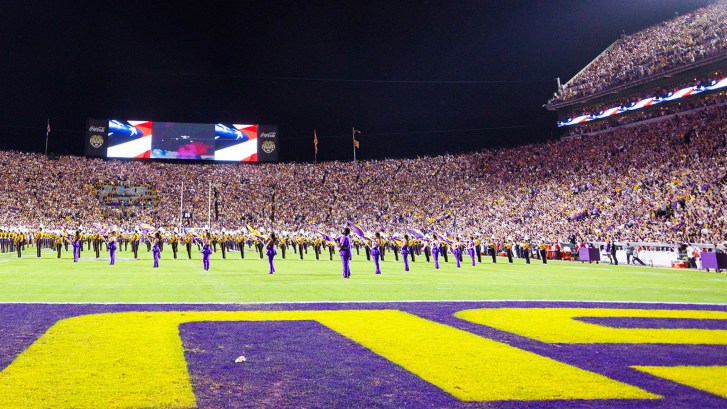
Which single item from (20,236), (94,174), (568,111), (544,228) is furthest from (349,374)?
(94,174)

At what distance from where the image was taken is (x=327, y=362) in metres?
4.79

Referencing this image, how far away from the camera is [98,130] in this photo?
180ft

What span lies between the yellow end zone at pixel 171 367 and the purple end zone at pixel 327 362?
15 cm

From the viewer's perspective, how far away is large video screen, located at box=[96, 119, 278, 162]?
5544cm

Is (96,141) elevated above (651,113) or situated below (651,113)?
above

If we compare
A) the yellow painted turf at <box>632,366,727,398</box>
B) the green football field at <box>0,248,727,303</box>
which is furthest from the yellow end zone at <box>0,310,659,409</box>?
the green football field at <box>0,248,727,303</box>

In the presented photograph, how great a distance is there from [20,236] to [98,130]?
32.0 metres

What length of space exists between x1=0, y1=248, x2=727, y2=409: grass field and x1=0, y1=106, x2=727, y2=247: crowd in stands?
2163 cm

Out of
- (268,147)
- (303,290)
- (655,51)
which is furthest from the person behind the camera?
(268,147)

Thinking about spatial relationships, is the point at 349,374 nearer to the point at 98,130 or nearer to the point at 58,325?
the point at 58,325

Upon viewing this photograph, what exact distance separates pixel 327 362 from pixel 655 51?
1960 inches

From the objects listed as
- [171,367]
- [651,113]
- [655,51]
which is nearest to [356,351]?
[171,367]

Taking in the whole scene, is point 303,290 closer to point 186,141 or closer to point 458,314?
point 458,314

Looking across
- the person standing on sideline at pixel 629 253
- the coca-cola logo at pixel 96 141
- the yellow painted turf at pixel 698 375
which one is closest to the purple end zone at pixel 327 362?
the yellow painted turf at pixel 698 375
